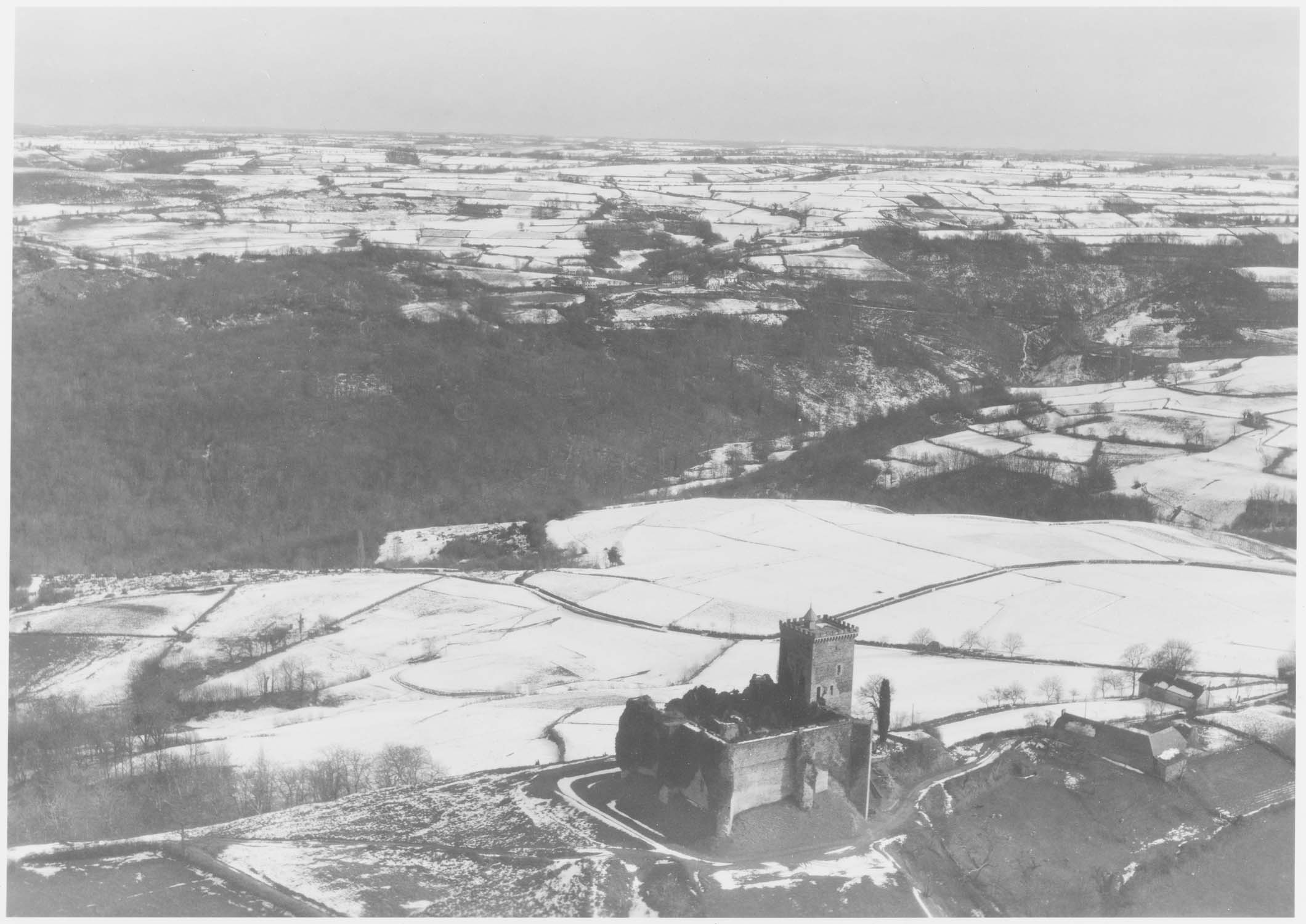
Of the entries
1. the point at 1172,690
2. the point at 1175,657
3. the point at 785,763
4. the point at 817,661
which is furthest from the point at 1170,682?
the point at 785,763

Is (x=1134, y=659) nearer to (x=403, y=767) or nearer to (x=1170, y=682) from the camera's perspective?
(x=1170, y=682)

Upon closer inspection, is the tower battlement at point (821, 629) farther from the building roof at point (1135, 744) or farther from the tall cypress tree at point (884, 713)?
the building roof at point (1135, 744)

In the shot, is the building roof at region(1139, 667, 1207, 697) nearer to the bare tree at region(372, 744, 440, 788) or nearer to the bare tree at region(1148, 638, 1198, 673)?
the bare tree at region(1148, 638, 1198, 673)

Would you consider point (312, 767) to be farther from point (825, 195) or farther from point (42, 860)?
point (825, 195)

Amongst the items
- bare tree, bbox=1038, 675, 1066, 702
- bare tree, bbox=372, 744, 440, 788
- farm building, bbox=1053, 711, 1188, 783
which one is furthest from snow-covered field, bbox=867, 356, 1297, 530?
bare tree, bbox=372, 744, 440, 788

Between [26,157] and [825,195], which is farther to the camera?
[825,195]

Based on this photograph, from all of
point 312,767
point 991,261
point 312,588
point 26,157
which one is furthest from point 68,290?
point 991,261

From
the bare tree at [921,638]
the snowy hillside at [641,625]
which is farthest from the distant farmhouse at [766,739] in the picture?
the bare tree at [921,638]
